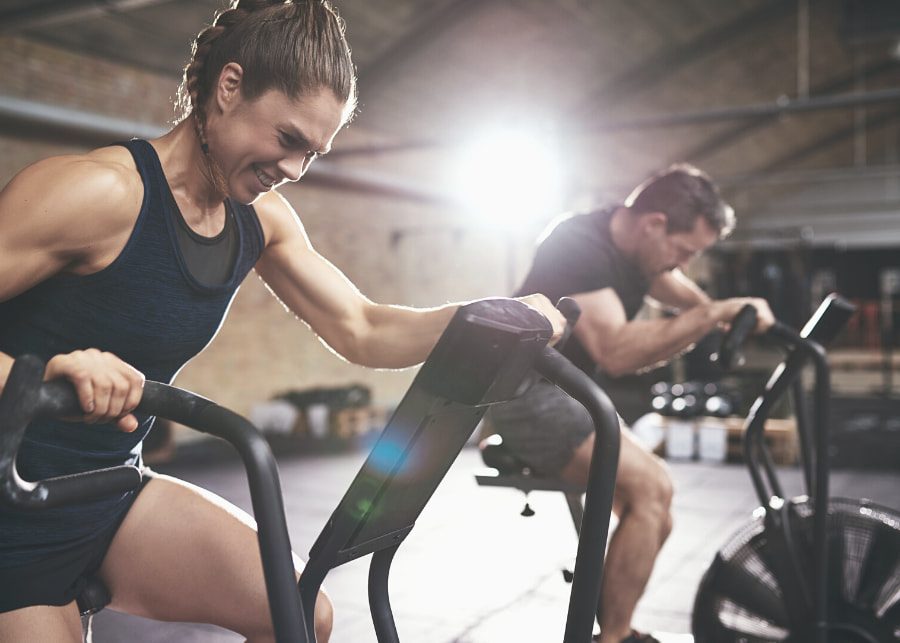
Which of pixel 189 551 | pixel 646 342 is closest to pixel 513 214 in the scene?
pixel 646 342

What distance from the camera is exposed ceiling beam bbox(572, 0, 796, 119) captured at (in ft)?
31.8

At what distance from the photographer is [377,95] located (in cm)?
877

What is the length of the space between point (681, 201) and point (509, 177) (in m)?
7.07

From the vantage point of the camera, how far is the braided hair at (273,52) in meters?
1.09

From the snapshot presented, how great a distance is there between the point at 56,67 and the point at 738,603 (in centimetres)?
621

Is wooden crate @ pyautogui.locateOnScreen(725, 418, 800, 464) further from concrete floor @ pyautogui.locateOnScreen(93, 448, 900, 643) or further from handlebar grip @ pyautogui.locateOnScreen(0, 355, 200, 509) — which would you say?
handlebar grip @ pyautogui.locateOnScreen(0, 355, 200, 509)

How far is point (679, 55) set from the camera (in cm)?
990

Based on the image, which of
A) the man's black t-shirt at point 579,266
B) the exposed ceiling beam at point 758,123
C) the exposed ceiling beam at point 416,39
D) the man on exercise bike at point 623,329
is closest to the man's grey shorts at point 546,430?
the man on exercise bike at point 623,329

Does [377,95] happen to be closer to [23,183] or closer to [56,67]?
[56,67]

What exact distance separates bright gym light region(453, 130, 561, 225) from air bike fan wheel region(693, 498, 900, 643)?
6082 millimetres

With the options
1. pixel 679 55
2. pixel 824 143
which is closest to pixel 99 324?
pixel 679 55

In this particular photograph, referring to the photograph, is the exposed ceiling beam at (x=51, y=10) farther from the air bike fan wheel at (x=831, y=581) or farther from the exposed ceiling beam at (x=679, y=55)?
the exposed ceiling beam at (x=679, y=55)

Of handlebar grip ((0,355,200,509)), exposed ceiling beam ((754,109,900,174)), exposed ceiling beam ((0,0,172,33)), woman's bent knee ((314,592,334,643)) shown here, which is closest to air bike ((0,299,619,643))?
handlebar grip ((0,355,200,509))

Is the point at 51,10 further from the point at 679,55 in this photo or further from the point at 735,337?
the point at 679,55
